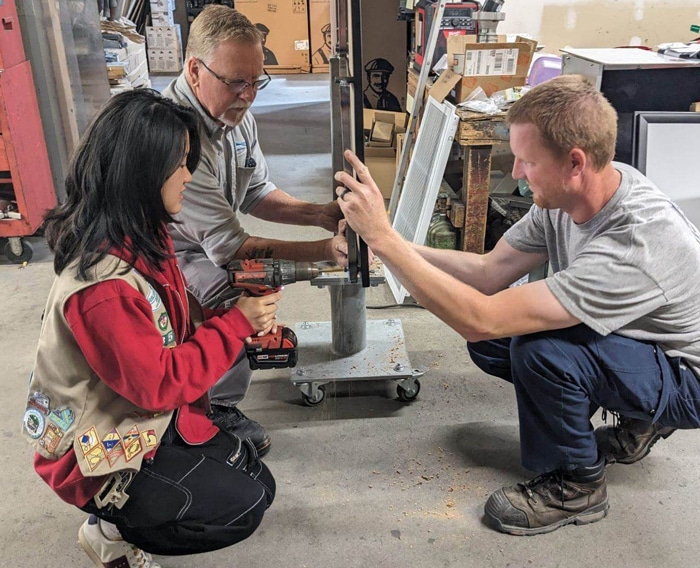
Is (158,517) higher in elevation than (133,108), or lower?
lower

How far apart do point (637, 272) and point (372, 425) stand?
1.03 m

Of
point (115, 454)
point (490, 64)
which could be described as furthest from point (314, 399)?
point (490, 64)

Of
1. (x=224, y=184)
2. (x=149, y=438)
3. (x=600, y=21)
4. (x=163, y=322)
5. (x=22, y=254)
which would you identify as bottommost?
(x=22, y=254)

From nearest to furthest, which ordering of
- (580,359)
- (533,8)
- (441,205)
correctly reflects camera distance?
(580,359), (441,205), (533,8)

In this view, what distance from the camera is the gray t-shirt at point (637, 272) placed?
151cm

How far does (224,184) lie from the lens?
2062mm

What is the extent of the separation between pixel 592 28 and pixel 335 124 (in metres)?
3.05

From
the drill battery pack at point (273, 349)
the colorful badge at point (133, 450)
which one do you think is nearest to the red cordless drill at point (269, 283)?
the drill battery pack at point (273, 349)

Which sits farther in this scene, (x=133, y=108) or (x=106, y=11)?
(x=106, y=11)

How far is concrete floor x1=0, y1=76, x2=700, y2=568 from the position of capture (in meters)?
1.69

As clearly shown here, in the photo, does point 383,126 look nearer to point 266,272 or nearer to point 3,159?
point 3,159

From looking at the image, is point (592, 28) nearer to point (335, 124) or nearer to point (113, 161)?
point (335, 124)

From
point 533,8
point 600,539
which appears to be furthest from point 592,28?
point 600,539

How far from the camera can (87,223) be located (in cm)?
130
